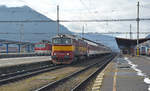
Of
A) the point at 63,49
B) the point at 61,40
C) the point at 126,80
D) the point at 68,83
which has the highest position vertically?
the point at 61,40

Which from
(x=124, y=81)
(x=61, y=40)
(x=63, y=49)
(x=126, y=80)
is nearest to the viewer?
Result: (x=124, y=81)

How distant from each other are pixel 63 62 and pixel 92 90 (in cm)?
1495

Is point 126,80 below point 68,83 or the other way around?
the other way around

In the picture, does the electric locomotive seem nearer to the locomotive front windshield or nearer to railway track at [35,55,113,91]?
the locomotive front windshield

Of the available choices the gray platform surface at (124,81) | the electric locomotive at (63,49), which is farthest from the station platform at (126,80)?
the electric locomotive at (63,49)

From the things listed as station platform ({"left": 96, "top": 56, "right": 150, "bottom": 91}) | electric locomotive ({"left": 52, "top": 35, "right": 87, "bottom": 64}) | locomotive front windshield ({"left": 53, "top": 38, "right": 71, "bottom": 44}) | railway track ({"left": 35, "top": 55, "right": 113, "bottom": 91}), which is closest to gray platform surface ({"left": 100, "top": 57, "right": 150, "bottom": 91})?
station platform ({"left": 96, "top": 56, "right": 150, "bottom": 91})

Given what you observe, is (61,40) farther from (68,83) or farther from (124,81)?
(124,81)

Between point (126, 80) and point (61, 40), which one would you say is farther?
point (61, 40)

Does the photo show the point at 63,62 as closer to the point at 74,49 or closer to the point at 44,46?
the point at 74,49

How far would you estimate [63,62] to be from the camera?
25281 millimetres

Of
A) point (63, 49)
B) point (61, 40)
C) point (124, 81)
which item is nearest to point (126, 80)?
point (124, 81)

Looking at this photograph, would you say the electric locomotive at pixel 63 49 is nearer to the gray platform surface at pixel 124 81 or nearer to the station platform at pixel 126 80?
the station platform at pixel 126 80

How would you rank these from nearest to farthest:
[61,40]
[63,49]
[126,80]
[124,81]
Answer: [124,81] → [126,80] → [63,49] → [61,40]

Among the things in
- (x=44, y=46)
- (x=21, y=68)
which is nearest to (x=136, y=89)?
(x=21, y=68)
